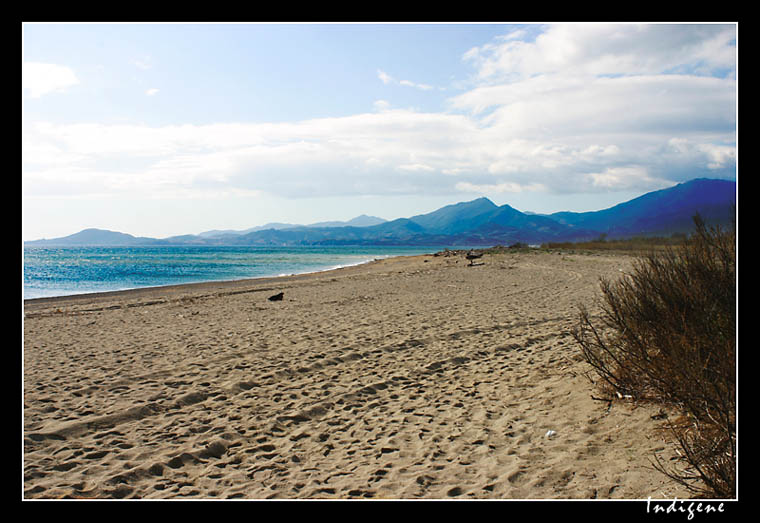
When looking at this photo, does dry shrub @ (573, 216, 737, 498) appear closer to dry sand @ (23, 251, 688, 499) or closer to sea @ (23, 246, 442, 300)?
dry sand @ (23, 251, 688, 499)

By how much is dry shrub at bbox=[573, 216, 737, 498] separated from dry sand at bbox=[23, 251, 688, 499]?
258 mm

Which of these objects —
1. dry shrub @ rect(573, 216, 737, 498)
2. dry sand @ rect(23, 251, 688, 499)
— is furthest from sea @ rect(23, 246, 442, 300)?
dry shrub @ rect(573, 216, 737, 498)

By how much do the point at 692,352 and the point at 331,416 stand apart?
3491 millimetres

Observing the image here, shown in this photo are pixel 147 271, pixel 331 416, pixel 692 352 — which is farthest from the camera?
pixel 147 271

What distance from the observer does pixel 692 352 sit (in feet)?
11.8

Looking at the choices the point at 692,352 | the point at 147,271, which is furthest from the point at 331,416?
the point at 147,271

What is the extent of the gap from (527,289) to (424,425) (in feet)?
38.0

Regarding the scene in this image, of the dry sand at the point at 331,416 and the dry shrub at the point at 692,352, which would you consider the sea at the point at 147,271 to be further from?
the dry shrub at the point at 692,352

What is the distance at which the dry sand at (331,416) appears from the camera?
359cm

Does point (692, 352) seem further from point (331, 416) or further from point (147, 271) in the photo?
point (147, 271)

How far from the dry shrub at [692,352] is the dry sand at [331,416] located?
0.85 feet

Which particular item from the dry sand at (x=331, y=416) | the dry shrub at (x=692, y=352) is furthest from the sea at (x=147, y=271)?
the dry shrub at (x=692, y=352)
